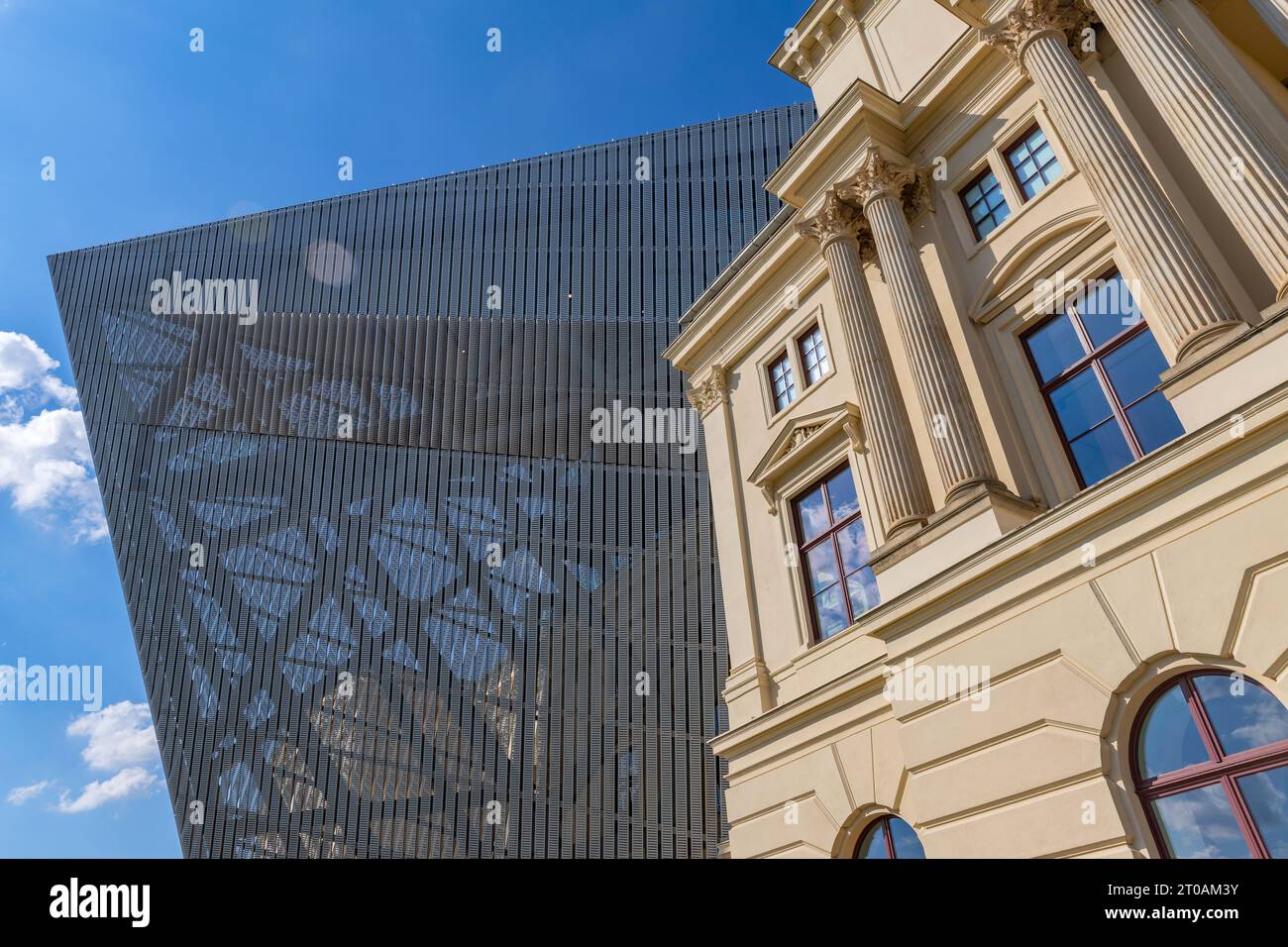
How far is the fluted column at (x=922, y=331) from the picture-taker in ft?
38.0

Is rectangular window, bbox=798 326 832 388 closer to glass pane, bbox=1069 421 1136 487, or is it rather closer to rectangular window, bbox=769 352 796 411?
rectangular window, bbox=769 352 796 411

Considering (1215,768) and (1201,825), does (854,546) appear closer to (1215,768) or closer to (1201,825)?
(1215,768)

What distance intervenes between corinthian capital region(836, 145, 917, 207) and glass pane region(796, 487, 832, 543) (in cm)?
515

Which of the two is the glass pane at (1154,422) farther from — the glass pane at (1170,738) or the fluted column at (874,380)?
the glass pane at (1170,738)

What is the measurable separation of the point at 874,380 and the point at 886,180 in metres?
3.68

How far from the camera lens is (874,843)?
12.1 meters

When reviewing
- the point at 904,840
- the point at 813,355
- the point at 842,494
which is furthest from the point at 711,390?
the point at 904,840

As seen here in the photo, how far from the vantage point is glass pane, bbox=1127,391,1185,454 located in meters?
10.3

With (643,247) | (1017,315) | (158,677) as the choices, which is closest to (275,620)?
(158,677)

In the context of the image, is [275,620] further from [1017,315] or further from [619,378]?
[1017,315]

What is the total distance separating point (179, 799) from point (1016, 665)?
55.5m

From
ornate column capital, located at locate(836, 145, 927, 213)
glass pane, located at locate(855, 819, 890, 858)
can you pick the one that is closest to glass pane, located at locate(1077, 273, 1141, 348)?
ornate column capital, located at locate(836, 145, 927, 213)

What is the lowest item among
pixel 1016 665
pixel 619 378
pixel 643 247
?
pixel 1016 665

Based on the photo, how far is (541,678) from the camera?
4819cm
